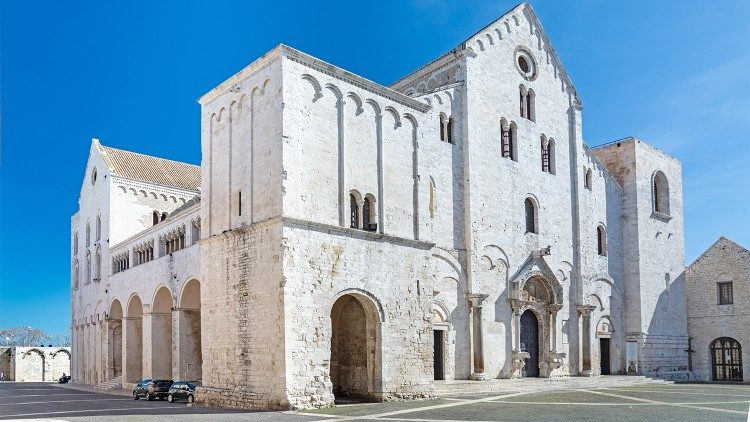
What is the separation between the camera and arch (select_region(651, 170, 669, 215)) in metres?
40.1

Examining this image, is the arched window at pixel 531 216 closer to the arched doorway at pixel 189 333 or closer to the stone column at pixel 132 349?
the arched doorway at pixel 189 333

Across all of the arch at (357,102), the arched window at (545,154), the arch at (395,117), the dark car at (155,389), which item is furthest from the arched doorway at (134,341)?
the arched window at (545,154)

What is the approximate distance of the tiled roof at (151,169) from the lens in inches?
1726

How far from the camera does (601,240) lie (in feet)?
119

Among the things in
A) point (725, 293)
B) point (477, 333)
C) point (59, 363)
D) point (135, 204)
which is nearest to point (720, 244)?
point (725, 293)

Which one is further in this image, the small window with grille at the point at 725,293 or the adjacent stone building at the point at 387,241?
the small window with grille at the point at 725,293

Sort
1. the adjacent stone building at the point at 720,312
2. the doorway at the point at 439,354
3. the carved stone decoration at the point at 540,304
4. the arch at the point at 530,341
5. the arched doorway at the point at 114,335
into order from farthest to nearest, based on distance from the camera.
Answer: the arched doorway at the point at 114,335 → the adjacent stone building at the point at 720,312 → the arch at the point at 530,341 → the carved stone decoration at the point at 540,304 → the doorway at the point at 439,354

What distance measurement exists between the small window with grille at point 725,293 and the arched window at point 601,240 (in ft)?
28.5

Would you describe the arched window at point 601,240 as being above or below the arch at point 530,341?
above

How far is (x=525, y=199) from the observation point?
31.9m

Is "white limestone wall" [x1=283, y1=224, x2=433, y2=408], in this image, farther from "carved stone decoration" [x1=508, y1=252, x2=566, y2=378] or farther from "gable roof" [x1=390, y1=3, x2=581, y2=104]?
"gable roof" [x1=390, y1=3, x2=581, y2=104]

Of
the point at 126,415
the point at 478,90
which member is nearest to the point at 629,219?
the point at 478,90

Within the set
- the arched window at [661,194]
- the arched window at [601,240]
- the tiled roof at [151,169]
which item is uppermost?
the tiled roof at [151,169]

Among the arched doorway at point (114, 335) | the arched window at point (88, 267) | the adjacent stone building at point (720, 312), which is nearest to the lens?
the adjacent stone building at point (720, 312)
